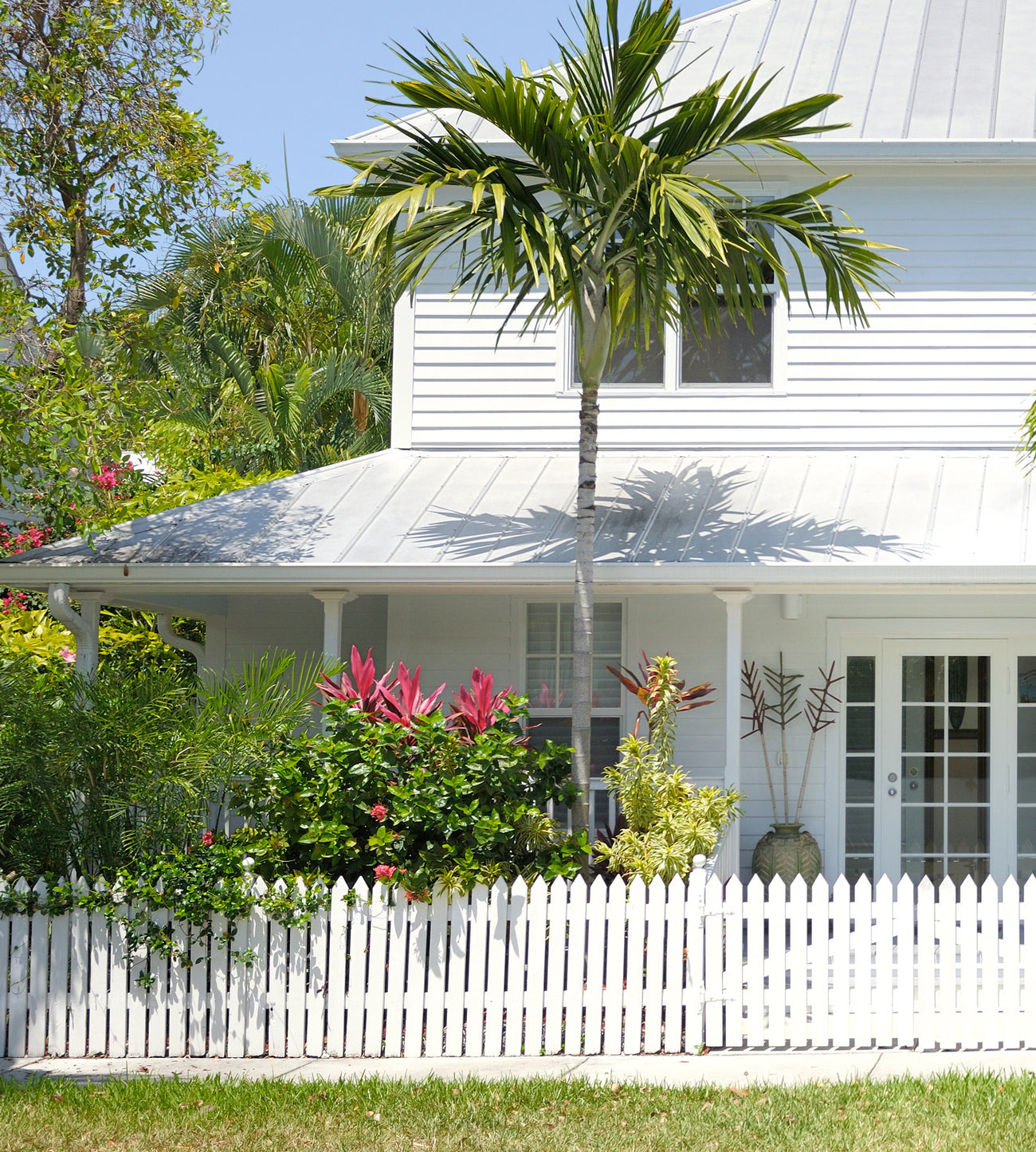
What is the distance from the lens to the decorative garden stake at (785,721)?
9.73 meters

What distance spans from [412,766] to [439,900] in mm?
711

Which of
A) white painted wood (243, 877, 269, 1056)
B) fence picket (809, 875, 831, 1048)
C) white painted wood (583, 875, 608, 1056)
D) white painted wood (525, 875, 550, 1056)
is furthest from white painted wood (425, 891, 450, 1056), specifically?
fence picket (809, 875, 831, 1048)

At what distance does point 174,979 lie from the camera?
21.5 feet

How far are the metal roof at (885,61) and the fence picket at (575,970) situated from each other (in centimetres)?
709

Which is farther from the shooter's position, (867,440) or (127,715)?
(867,440)

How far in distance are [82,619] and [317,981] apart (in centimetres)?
401

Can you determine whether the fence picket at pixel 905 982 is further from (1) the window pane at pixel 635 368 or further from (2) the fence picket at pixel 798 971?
(1) the window pane at pixel 635 368

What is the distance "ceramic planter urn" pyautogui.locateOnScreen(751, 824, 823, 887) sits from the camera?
31.5 ft

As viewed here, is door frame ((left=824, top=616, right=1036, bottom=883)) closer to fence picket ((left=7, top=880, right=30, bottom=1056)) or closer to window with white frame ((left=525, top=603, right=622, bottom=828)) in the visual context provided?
window with white frame ((left=525, top=603, right=622, bottom=828))

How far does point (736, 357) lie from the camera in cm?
1095

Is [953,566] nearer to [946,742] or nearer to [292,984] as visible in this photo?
[946,742]


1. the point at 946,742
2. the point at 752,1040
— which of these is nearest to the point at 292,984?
the point at 752,1040

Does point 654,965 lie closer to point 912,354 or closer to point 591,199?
point 591,199

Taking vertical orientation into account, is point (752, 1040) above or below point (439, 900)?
below
